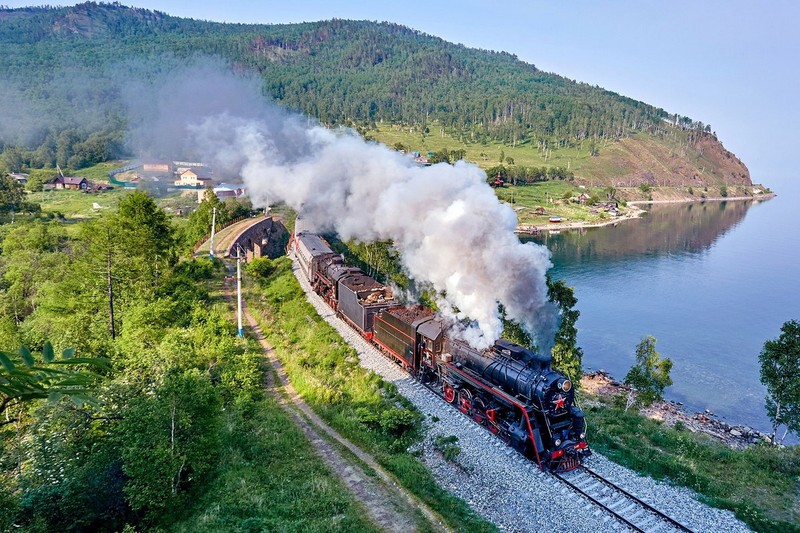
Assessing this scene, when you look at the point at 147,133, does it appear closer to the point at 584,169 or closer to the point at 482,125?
the point at 584,169

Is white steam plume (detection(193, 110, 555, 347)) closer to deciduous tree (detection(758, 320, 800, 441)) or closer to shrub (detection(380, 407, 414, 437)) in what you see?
shrub (detection(380, 407, 414, 437))

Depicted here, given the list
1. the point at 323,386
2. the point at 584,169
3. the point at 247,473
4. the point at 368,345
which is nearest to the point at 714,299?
the point at 368,345

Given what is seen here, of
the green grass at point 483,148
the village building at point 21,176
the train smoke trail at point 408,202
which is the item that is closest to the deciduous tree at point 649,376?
the train smoke trail at point 408,202

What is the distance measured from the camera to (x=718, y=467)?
17.4 metres

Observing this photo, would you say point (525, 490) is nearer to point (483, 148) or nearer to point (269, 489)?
point (269, 489)

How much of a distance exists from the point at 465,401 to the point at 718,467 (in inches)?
357

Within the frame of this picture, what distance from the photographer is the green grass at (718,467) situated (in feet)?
47.6

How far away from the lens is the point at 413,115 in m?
187

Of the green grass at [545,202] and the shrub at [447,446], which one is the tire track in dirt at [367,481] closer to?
the shrub at [447,446]

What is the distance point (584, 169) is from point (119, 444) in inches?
6336

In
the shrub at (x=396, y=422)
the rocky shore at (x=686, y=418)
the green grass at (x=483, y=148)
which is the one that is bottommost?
the rocky shore at (x=686, y=418)

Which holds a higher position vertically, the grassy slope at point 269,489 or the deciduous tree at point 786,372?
the deciduous tree at point 786,372

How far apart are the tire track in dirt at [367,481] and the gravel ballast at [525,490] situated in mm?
1568

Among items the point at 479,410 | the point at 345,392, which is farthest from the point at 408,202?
the point at 479,410
